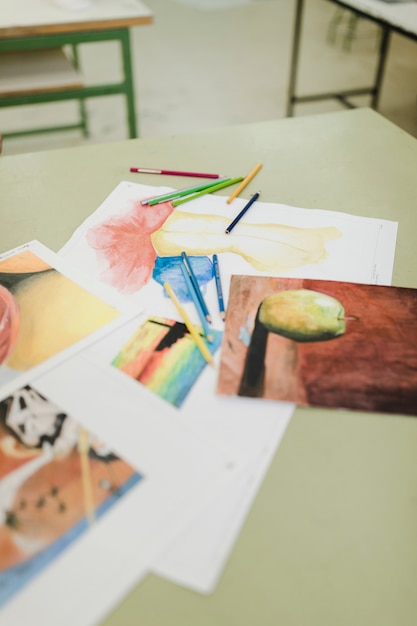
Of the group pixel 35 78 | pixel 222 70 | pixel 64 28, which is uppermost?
pixel 64 28

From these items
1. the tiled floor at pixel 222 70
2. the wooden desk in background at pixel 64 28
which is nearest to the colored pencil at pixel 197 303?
the wooden desk in background at pixel 64 28

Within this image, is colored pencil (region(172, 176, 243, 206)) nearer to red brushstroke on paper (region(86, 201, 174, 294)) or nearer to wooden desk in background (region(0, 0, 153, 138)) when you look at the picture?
red brushstroke on paper (region(86, 201, 174, 294))

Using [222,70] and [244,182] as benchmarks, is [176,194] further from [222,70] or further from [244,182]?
[222,70]

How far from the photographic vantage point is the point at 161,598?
433 mm

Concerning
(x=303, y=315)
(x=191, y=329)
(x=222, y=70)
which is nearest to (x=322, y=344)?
(x=303, y=315)

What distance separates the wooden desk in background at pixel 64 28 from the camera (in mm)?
1698

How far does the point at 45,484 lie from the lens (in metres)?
0.50

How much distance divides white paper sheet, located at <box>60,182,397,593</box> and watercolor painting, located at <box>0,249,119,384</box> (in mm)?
39

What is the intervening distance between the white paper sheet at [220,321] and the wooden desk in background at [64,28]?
1080 mm

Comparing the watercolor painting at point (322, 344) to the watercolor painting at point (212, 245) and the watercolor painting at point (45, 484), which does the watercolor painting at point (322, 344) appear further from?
the watercolor painting at point (45, 484)

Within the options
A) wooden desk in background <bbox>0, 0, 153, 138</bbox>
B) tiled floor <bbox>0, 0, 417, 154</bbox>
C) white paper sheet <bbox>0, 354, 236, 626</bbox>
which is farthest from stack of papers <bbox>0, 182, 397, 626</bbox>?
tiled floor <bbox>0, 0, 417, 154</bbox>

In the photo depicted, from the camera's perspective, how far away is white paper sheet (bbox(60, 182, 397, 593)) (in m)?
0.46

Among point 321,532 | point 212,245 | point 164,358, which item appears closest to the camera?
point 321,532

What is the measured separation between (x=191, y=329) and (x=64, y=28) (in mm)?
1457
